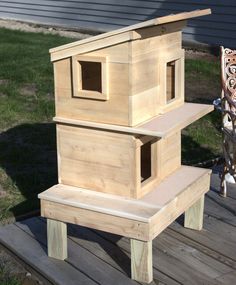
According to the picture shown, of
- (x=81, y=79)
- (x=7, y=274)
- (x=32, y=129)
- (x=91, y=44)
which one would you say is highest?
(x=91, y=44)

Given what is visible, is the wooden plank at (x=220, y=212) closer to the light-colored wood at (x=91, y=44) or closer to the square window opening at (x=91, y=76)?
the square window opening at (x=91, y=76)

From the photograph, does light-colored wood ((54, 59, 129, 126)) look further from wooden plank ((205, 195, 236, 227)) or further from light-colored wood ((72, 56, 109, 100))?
wooden plank ((205, 195, 236, 227))

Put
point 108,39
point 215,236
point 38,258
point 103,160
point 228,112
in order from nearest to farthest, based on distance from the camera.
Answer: point 108,39 < point 103,160 < point 38,258 < point 215,236 < point 228,112

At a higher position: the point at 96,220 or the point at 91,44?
the point at 91,44

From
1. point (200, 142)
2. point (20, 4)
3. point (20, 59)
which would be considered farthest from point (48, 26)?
point (200, 142)

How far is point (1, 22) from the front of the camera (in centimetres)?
1366

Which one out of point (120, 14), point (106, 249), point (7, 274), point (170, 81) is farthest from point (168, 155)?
point (120, 14)

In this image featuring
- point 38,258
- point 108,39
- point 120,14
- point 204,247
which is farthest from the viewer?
point 120,14

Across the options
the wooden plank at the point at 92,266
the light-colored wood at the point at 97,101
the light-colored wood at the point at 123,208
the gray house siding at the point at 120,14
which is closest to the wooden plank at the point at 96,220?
the light-colored wood at the point at 123,208

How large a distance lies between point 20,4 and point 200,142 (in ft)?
→ 27.8

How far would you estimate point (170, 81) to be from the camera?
3.82m

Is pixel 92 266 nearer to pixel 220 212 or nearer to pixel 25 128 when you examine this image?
pixel 220 212

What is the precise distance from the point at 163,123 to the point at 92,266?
35.5 inches

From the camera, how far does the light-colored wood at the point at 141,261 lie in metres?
3.28
